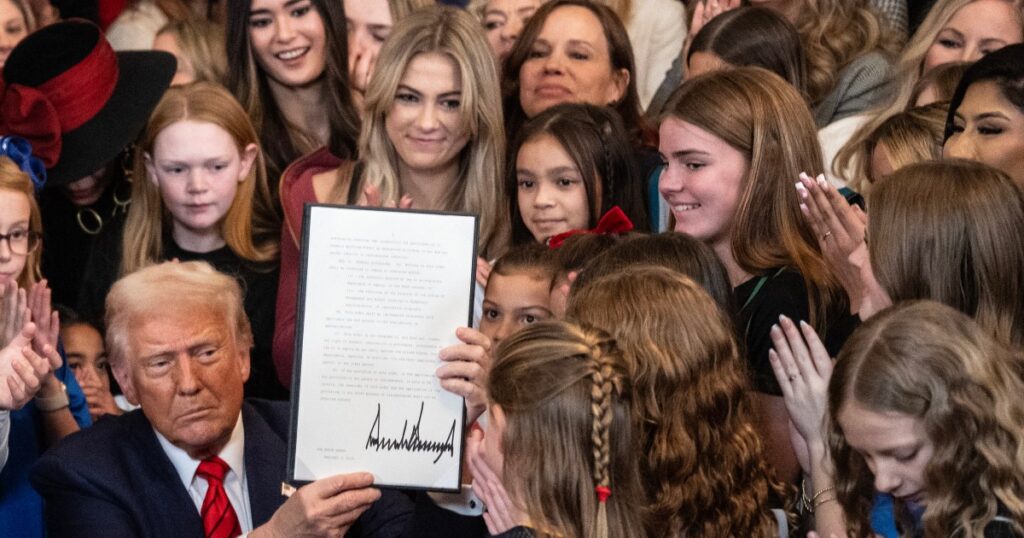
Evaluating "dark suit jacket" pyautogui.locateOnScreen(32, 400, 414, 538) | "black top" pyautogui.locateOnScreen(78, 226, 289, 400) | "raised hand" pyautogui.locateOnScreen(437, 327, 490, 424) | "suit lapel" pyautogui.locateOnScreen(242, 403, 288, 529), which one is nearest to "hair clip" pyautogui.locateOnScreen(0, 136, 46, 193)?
"black top" pyautogui.locateOnScreen(78, 226, 289, 400)

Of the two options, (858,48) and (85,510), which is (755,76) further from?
(85,510)

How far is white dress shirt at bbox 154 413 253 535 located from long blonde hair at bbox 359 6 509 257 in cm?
125

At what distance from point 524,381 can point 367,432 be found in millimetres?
587

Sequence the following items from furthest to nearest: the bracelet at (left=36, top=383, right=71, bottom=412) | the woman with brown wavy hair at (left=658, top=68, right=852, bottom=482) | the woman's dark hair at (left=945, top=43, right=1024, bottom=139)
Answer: the bracelet at (left=36, top=383, right=71, bottom=412), the woman's dark hair at (left=945, top=43, right=1024, bottom=139), the woman with brown wavy hair at (left=658, top=68, right=852, bottom=482)

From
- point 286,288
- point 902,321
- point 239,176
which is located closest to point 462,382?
point 902,321

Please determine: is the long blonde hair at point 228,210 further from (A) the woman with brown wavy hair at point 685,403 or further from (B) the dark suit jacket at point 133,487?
(A) the woman with brown wavy hair at point 685,403

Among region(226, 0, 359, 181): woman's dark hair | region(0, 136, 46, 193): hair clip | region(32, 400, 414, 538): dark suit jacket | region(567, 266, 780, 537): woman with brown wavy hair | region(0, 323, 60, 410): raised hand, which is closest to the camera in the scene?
region(567, 266, 780, 537): woman with brown wavy hair

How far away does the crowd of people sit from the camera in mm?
2904

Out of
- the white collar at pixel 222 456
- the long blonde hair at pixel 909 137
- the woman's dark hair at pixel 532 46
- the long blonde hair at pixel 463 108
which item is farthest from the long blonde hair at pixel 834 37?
the white collar at pixel 222 456

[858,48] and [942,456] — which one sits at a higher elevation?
[858,48]

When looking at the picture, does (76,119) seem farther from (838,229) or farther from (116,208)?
(838,229)

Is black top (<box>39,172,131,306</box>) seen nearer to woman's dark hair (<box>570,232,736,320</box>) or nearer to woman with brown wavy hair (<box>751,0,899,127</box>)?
woman's dark hair (<box>570,232,736,320</box>)

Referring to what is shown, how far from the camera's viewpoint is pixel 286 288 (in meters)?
4.73

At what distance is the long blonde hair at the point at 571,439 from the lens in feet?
9.35
